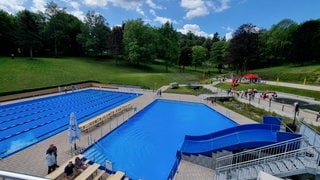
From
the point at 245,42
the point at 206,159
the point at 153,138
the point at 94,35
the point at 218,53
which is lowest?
the point at 153,138

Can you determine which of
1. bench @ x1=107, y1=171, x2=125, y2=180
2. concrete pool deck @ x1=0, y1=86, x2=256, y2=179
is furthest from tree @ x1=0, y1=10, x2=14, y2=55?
bench @ x1=107, y1=171, x2=125, y2=180

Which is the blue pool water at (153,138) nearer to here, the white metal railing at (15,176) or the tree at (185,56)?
the white metal railing at (15,176)

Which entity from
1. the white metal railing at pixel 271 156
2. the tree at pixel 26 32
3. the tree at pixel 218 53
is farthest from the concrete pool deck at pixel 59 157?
the tree at pixel 218 53

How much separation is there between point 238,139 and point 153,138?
21.4 feet

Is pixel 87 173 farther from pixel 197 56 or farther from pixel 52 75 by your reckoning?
pixel 197 56

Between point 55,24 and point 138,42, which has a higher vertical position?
point 55,24

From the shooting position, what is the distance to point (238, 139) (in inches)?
428

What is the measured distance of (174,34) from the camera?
56.6m

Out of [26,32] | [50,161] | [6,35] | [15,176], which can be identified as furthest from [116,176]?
[6,35]

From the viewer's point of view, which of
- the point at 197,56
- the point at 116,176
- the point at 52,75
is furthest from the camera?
the point at 197,56

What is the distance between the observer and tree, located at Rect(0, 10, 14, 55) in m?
41.7

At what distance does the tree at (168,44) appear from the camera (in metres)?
53.6

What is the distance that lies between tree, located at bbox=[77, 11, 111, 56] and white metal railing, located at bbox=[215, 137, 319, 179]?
48.8 m

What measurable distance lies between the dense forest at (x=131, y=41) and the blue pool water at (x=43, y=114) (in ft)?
75.5
